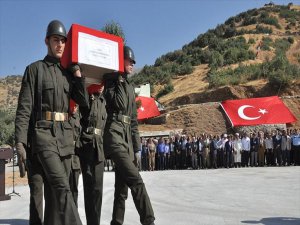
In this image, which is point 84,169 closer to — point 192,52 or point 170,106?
point 170,106

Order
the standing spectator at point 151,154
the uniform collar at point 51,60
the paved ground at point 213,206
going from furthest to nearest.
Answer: the standing spectator at point 151,154
the paved ground at point 213,206
the uniform collar at point 51,60

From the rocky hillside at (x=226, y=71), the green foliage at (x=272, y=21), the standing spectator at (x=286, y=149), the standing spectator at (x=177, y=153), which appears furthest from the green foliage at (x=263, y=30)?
the standing spectator at (x=286, y=149)

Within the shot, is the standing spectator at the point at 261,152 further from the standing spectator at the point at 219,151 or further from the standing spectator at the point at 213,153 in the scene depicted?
the standing spectator at the point at 213,153

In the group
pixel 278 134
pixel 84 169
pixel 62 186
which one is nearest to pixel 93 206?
pixel 84 169

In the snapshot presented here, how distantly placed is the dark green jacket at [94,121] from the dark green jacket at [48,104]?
1.31 meters

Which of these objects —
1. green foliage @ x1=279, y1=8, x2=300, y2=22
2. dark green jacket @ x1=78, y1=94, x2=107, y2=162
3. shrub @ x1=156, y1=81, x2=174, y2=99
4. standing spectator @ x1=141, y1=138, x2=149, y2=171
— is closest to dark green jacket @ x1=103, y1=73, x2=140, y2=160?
dark green jacket @ x1=78, y1=94, x2=107, y2=162

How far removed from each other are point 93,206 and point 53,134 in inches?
58.8

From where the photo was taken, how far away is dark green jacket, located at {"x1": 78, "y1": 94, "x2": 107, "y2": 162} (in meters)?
6.03

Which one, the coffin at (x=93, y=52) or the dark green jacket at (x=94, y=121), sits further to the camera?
the dark green jacket at (x=94, y=121)

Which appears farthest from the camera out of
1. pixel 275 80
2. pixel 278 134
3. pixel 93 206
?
pixel 275 80

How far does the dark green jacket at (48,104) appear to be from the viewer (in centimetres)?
437

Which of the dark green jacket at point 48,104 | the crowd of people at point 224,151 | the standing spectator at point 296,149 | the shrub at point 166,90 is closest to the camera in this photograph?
the dark green jacket at point 48,104

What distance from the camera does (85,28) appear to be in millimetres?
5090

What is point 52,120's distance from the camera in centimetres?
452
